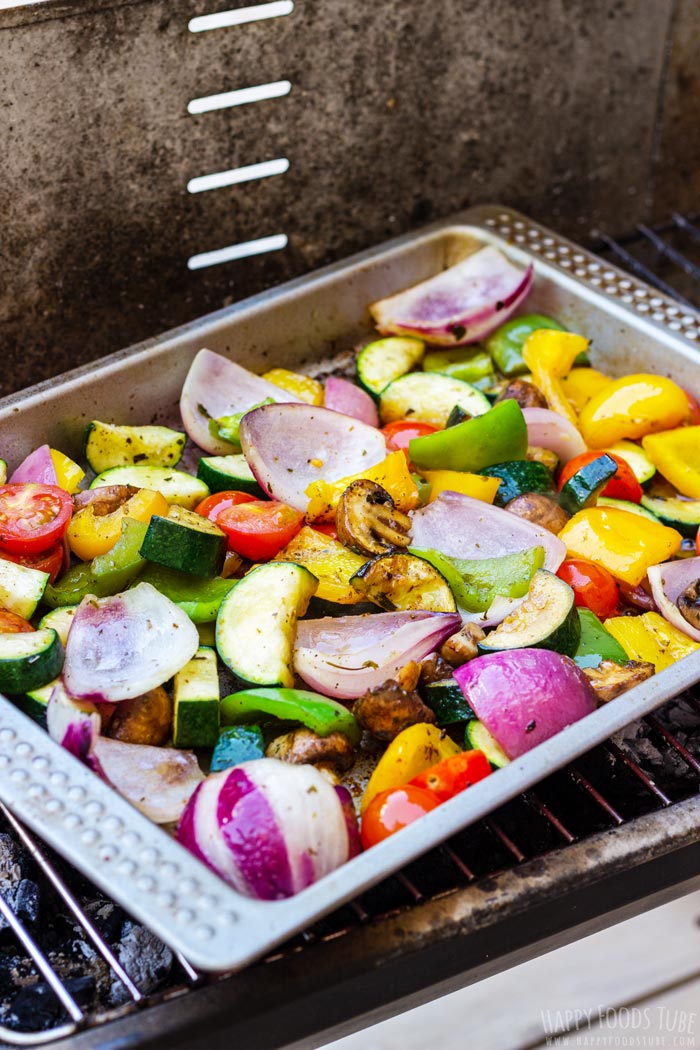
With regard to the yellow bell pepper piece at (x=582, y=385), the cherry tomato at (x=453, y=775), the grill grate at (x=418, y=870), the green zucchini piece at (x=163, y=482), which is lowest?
the grill grate at (x=418, y=870)

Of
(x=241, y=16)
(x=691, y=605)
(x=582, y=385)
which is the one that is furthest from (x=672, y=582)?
(x=241, y=16)

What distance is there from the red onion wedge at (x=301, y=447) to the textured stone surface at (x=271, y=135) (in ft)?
2.11

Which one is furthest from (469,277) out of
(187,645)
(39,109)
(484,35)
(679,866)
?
(679,866)

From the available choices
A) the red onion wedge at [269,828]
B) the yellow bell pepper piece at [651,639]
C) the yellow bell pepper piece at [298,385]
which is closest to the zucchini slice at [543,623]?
the yellow bell pepper piece at [651,639]

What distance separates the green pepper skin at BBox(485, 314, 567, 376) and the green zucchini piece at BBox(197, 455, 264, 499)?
711mm

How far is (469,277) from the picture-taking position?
274 cm

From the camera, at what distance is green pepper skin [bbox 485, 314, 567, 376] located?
2654 mm

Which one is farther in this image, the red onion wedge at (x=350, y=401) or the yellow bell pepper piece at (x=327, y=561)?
the red onion wedge at (x=350, y=401)

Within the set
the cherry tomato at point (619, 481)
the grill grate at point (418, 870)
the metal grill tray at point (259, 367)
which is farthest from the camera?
the cherry tomato at point (619, 481)

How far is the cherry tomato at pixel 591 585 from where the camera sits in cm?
206

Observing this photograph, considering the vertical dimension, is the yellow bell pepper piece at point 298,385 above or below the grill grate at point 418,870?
above

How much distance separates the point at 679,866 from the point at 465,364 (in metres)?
1.32

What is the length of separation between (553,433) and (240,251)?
92cm

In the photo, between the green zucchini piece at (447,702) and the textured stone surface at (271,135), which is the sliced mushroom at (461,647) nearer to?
the green zucchini piece at (447,702)
